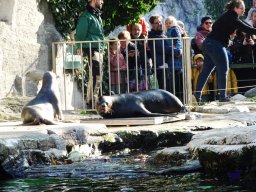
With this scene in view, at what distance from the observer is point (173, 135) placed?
8469mm

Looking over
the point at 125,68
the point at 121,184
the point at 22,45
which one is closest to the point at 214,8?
the point at 125,68

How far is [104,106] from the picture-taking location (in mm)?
9773

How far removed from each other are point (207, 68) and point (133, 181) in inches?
253

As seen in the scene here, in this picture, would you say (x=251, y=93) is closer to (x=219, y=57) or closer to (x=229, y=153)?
(x=219, y=57)

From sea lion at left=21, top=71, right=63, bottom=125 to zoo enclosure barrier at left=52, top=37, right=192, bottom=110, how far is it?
1.15m

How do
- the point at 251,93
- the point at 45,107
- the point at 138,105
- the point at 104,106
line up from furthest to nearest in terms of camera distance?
the point at 251,93 → the point at 138,105 → the point at 104,106 → the point at 45,107

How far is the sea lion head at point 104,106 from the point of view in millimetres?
9781

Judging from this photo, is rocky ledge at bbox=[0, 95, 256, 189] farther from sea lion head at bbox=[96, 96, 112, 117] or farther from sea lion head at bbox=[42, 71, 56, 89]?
Answer: sea lion head at bbox=[42, 71, 56, 89]

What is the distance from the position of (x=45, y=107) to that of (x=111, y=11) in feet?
18.2

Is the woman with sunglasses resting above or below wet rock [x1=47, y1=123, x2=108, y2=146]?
above

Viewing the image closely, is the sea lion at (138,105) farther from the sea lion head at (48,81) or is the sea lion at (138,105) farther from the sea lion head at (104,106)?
the sea lion head at (48,81)

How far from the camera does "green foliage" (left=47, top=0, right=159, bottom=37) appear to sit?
517 inches

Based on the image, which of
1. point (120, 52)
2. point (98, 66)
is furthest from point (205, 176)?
point (120, 52)

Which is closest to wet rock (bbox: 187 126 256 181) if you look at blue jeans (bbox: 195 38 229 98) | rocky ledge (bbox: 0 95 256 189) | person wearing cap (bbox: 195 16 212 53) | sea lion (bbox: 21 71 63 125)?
rocky ledge (bbox: 0 95 256 189)
